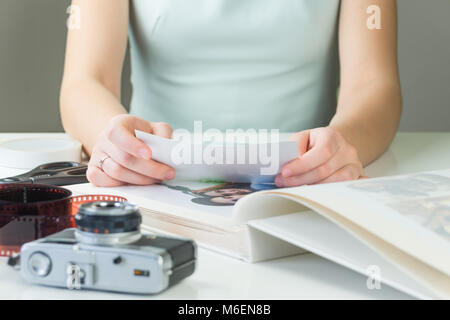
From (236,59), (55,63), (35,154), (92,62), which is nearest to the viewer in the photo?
(35,154)

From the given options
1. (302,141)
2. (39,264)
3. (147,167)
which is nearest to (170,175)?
(147,167)

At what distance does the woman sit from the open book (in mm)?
394

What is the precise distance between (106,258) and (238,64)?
0.80m

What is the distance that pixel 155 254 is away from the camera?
1.30ft

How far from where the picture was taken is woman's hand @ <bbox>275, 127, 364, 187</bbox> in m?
0.66

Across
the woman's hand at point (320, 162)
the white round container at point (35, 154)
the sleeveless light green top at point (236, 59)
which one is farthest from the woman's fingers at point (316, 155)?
the sleeveless light green top at point (236, 59)

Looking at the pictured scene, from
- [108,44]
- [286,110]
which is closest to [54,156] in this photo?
[108,44]

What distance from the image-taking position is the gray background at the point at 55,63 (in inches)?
67.2

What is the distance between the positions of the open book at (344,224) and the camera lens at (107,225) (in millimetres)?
103

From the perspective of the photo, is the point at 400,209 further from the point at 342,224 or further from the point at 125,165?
the point at 125,165

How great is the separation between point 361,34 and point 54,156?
0.56 metres

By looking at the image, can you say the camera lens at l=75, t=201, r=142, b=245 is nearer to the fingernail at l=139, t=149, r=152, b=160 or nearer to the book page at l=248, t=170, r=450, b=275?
the book page at l=248, t=170, r=450, b=275

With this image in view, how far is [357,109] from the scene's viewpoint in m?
0.94

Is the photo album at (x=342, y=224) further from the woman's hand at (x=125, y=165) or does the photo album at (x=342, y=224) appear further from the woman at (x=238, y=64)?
the woman at (x=238, y=64)
